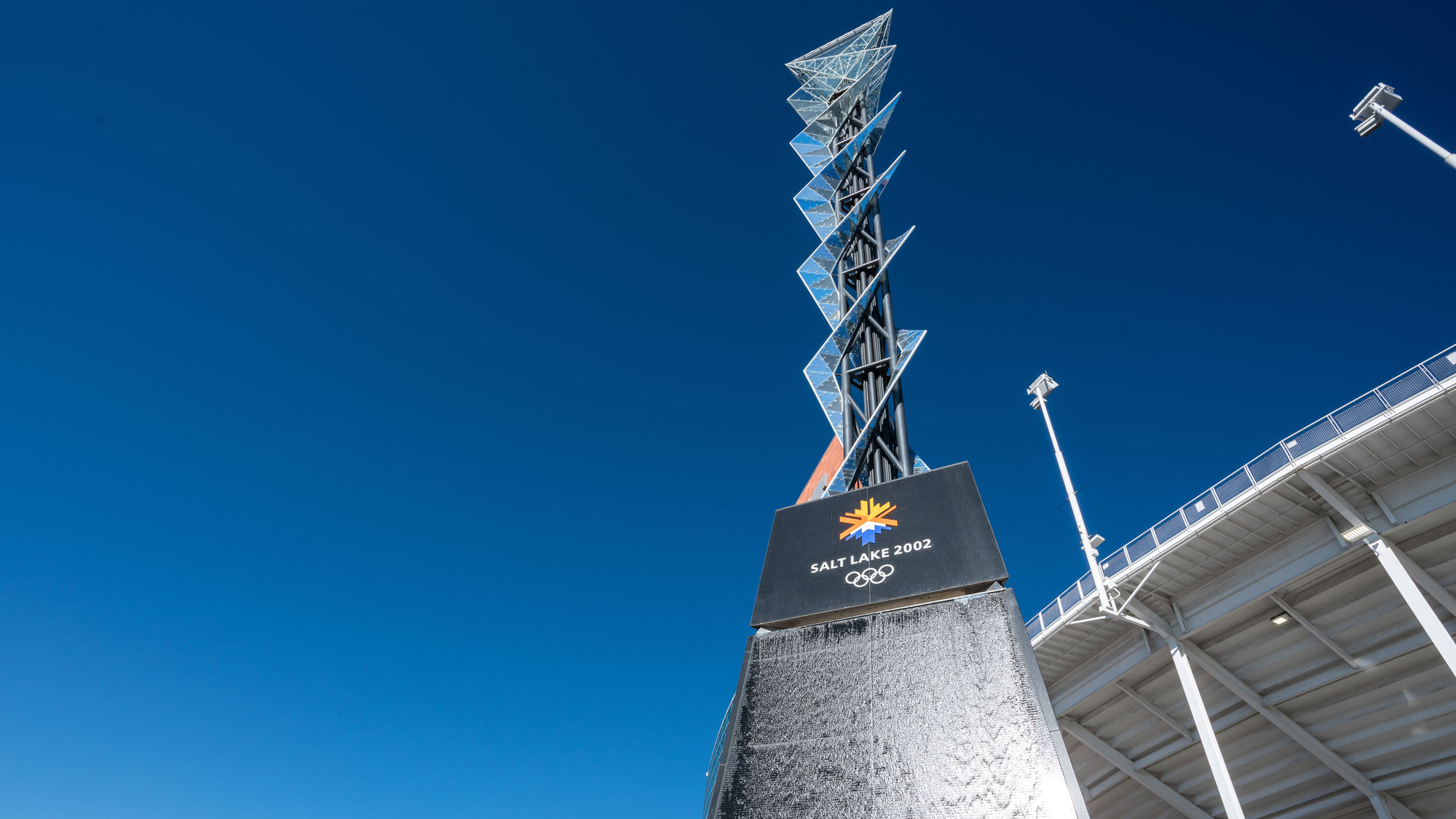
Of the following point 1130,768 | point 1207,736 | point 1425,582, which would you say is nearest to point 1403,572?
point 1425,582

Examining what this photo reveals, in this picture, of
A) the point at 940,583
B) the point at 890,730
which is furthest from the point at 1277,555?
the point at 890,730

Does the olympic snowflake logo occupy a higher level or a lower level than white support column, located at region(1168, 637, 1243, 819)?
higher

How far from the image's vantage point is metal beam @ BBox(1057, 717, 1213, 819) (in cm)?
2138

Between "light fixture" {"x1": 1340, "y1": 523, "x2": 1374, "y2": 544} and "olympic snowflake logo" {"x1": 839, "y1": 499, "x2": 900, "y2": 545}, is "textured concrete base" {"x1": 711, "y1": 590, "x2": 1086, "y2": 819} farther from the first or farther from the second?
"light fixture" {"x1": 1340, "y1": 523, "x2": 1374, "y2": 544}

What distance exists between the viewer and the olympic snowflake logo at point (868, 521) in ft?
25.3

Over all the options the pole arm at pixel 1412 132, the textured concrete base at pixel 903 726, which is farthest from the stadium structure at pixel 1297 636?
the textured concrete base at pixel 903 726

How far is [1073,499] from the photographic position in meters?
21.3

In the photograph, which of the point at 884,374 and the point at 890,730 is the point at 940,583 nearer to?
the point at 890,730

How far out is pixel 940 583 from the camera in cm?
683

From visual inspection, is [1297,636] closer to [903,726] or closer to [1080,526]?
[1080,526]

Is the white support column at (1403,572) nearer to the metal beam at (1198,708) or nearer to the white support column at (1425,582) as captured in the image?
the white support column at (1425,582)

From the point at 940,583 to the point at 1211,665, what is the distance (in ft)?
53.4

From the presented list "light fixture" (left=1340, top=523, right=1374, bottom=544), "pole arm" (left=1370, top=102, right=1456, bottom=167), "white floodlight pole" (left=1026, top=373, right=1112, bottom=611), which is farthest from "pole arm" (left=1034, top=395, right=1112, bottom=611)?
"pole arm" (left=1370, top=102, right=1456, bottom=167)

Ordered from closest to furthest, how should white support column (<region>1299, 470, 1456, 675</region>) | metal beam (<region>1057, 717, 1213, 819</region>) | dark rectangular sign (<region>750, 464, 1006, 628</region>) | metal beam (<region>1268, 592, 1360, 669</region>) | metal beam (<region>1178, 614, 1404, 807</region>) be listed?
dark rectangular sign (<region>750, 464, 1006, 628</region>), white support column (<region>1299, 470, 1456, 675</region>), metal beam (<region>1268, 592, 1360, 669</region>), metal beam (<region>1178, 614, 1404, 807</region>), metal beam (<region>1057, 717, 1213, 819</region>)
